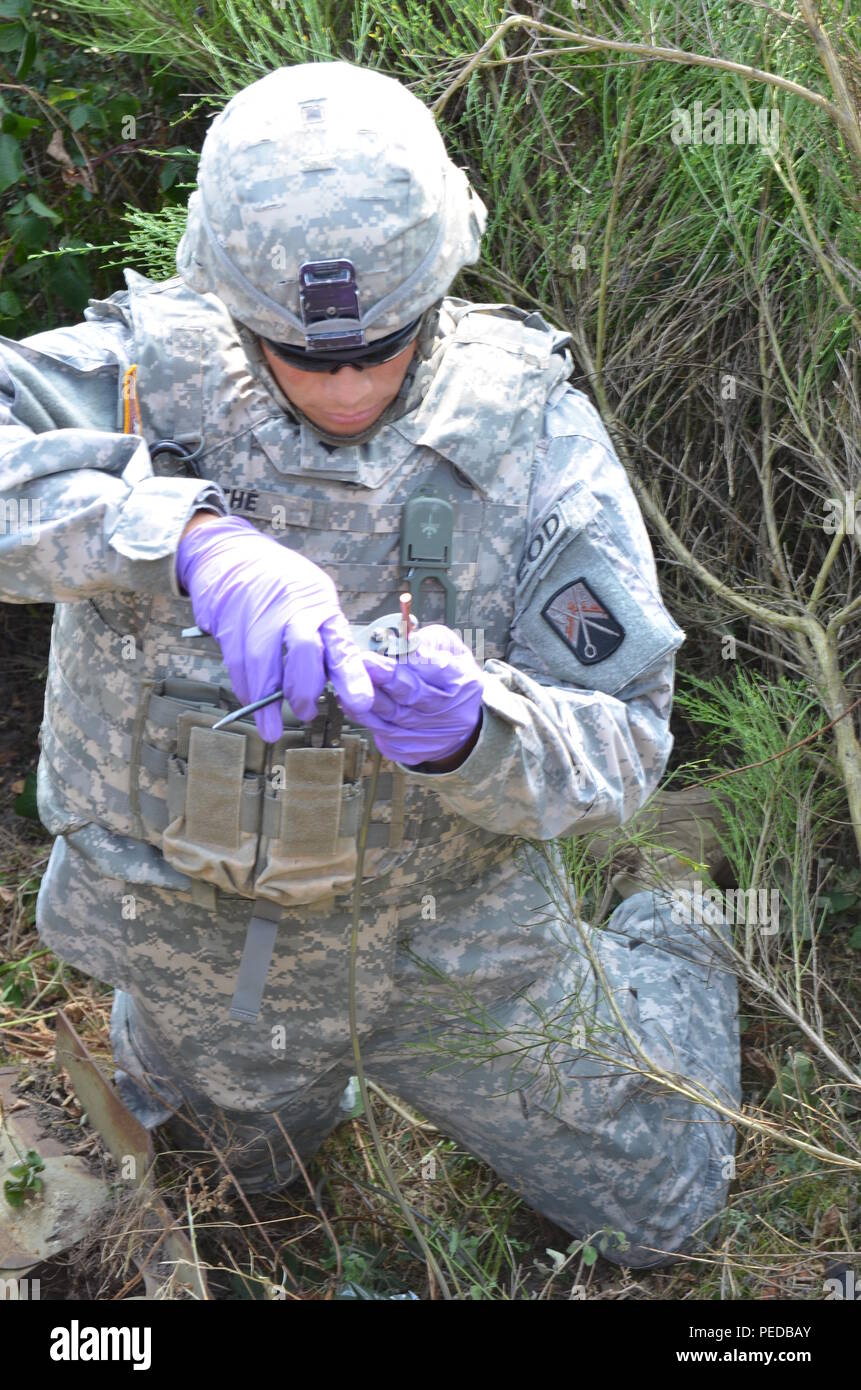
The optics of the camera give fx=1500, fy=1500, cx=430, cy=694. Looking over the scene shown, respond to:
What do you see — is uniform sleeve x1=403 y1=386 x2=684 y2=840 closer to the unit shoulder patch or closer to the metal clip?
the unit shoulder patch

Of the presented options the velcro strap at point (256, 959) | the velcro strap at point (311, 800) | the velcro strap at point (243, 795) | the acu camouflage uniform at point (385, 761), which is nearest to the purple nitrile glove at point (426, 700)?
the acu camouflage uniform at point (385, 761)

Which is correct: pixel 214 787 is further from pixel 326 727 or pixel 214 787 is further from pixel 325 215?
pixel 325 215

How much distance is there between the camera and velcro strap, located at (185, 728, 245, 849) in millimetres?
2125

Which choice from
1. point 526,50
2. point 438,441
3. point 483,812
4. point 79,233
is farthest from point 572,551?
point 79,233

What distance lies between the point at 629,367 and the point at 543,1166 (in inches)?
62.5

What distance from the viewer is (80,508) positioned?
191 cm

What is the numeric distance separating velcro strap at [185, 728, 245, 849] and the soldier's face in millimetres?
466

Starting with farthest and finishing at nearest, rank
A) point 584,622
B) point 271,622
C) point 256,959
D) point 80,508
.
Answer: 1. point 256,959
2. point 584,622
3. point 80,508
4. point 271,622

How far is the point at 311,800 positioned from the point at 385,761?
0.14 metres

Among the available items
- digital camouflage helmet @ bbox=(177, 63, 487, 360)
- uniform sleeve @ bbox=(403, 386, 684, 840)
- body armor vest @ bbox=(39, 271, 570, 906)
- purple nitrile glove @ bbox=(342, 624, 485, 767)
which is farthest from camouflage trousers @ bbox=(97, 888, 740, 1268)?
digital camouflage helmet @ bbox=(177, 63, 487, 360)

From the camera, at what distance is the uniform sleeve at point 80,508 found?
6.18 feet

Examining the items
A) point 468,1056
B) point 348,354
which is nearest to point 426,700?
point 348,354

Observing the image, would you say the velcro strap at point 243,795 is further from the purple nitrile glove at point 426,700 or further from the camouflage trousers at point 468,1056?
the purple nitrile glove at point 426,700

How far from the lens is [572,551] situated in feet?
6.96
